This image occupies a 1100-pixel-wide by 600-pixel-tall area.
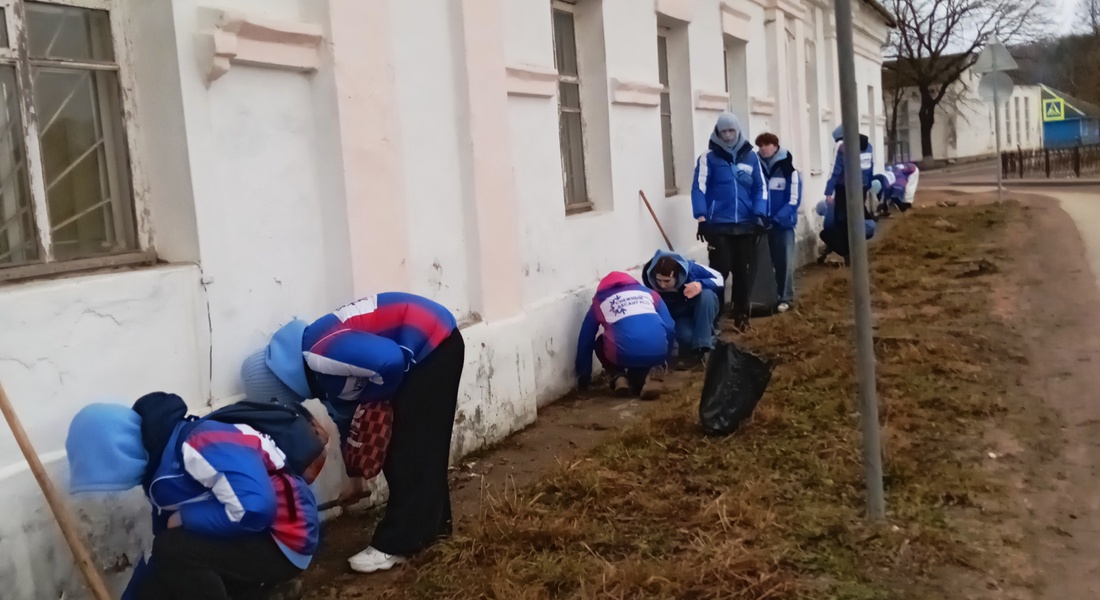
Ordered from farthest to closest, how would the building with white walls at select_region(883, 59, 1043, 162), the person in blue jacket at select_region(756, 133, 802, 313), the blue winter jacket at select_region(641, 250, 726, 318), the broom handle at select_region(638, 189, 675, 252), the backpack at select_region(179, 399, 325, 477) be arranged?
the building with white walls at select_region(883, 59, 1043, 162)
the person in blue jacket at select_region(756, 133, 802, 313)
the broom handle at select_region(638, 189, 675, 252)
the blue winter jacket at select_region(641, 250, 726, 318)
the backpack at select_region(179, 399, 325, 477)

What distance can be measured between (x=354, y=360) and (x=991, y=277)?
8.36 m

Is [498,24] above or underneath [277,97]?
above

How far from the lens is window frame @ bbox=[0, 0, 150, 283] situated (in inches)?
139

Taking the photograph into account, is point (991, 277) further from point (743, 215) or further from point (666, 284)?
point (666, 284)

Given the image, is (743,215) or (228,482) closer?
(228,482)

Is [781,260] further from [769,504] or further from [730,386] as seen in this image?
[769,504]

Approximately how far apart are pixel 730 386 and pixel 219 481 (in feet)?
10.1

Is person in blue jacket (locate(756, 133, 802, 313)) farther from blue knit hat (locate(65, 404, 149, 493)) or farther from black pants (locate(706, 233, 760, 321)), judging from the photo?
blue knit hat (locate(65, 404, 149, 493))

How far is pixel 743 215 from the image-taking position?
28.5ft

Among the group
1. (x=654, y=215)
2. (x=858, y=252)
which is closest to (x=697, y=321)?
(x=654, y=215)

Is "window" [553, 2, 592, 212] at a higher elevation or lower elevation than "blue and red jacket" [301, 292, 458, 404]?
higher

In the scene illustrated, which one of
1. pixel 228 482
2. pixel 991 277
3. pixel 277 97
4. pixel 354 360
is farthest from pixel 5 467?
pixel 991 277

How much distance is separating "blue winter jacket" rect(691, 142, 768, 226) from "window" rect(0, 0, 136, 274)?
5544mm

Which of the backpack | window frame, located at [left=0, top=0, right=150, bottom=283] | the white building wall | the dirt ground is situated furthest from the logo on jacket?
the white building wall
